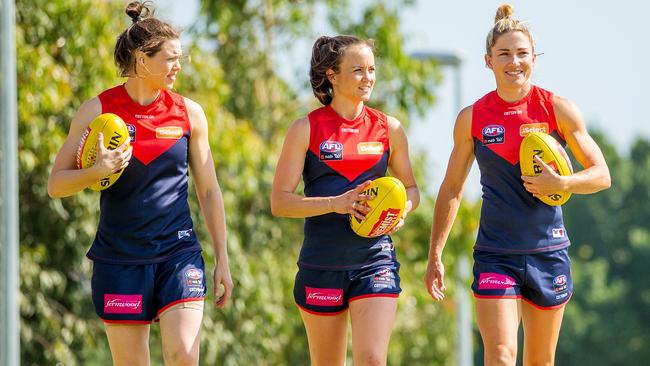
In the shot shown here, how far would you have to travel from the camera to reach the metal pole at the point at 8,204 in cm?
1159

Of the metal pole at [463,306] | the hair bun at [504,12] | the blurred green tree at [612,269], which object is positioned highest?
the hair bun at [504,12]

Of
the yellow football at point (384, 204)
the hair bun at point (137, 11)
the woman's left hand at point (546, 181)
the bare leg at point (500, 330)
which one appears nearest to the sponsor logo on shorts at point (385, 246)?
the yellow football at point (384, 204)

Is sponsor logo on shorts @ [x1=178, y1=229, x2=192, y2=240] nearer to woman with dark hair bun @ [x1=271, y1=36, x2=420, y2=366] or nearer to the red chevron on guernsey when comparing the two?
woman with dark hair bun @ [x1=271, y1=36, x2=420, y2=366]

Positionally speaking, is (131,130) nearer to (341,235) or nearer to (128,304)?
(128,304)

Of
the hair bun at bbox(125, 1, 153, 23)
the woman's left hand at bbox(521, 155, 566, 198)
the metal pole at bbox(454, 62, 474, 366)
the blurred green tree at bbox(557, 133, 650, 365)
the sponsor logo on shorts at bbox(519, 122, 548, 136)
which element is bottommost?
the blurred green tree at bbox(557, 133, 650, 365)

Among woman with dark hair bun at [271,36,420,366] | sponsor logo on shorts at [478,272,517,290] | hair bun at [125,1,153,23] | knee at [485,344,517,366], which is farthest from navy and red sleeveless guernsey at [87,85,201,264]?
knee at [485,344,517,366]

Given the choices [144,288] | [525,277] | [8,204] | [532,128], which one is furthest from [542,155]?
[8,204]

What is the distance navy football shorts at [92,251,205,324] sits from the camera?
Result: 23.5 feet

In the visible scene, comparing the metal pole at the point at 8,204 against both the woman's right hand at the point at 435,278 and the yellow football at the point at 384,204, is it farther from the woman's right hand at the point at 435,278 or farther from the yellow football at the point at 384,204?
the yellow football at the point at 384,204

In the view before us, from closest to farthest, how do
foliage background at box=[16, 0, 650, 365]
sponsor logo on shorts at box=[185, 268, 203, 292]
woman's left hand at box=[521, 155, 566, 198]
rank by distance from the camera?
woman's left hand at box=[521, 155, 566, 198], sponsor logo on shorts at box=[185, 268, 203, 292], foliage background at box=[16, 0, 650, 365]

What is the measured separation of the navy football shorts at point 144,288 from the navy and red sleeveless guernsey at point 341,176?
78cm

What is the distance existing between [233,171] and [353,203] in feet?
29.5

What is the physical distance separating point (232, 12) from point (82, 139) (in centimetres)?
1197

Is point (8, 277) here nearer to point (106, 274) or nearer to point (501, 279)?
point (106, 274)
